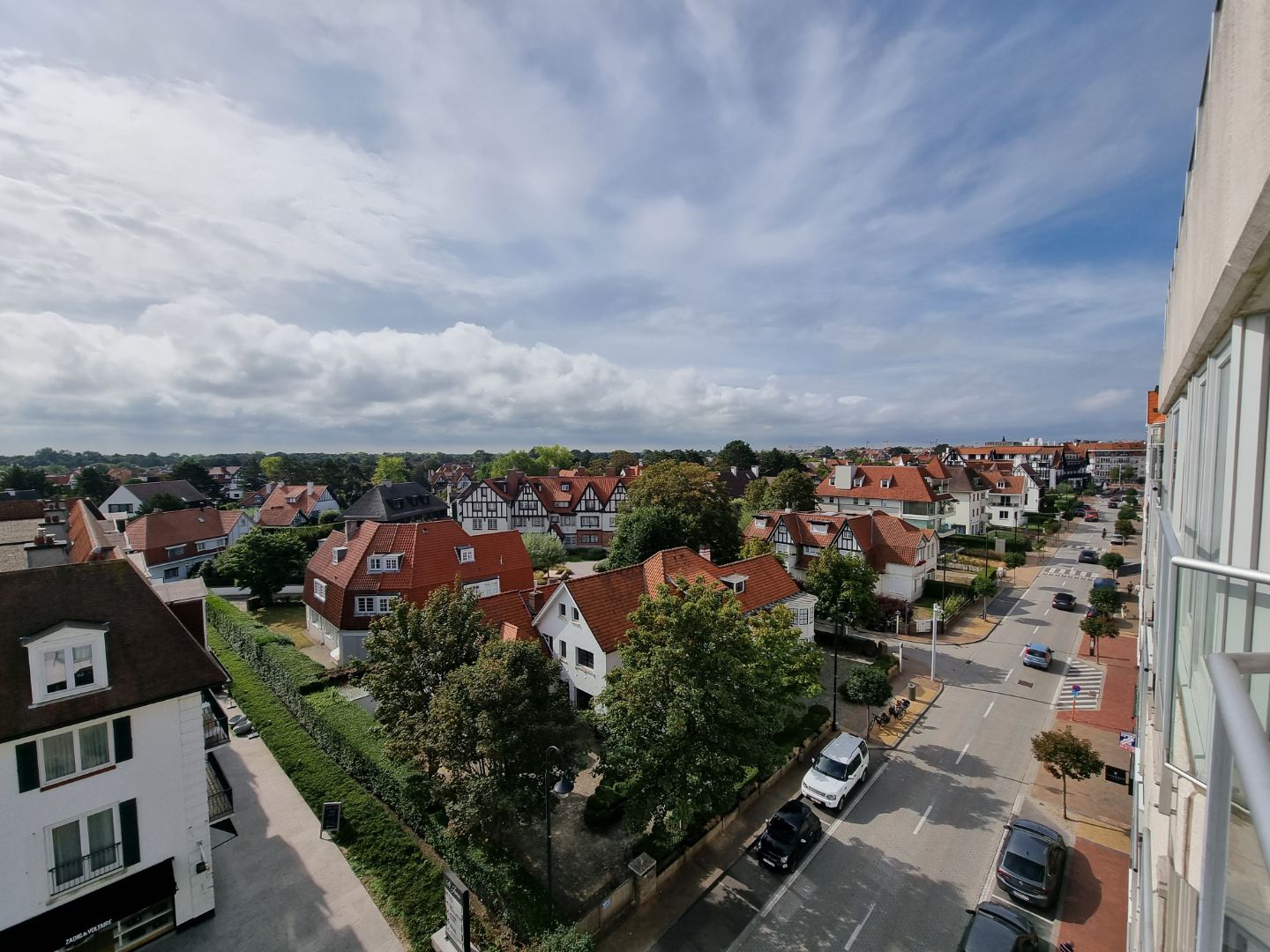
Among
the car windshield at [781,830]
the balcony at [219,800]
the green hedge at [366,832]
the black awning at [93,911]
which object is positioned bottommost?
the green hedge at [366,832]

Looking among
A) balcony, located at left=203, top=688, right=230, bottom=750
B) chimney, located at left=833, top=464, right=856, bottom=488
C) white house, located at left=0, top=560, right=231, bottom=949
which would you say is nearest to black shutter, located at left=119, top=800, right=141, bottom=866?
white house, located at left=0, top=560, right=231, bottom=949

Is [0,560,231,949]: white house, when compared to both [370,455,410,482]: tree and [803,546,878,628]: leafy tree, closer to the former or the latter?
[803,546,878,628]: leafy tree

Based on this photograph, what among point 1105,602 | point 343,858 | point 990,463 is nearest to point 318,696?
point 343,858

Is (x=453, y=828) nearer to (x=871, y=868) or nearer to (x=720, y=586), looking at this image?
(x=871, y=868)

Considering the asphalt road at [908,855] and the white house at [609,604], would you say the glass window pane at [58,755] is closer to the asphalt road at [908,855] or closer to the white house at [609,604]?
the asphalt road at [908,855]

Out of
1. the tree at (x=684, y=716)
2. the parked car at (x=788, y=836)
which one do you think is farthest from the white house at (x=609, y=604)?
the parked car at (x=788, y=836)

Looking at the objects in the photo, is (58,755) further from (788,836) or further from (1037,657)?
(1037,657)
